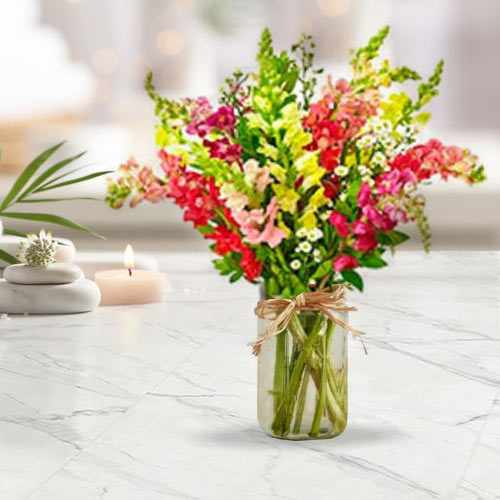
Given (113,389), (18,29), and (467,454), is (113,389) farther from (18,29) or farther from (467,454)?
(18,29)

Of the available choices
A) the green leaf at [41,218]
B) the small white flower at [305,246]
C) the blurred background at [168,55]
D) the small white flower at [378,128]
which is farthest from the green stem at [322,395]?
the blurred background at [168,55]

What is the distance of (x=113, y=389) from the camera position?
52.8 inches

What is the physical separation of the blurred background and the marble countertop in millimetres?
2346

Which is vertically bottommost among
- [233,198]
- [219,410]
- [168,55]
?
[219,410]

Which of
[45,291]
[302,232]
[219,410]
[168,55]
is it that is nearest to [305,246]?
[302,232]

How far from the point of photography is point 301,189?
104cm

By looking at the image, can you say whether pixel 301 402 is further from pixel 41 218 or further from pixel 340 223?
pixel 41 218

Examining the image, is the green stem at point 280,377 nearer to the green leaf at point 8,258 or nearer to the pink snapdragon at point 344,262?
the pink snapdragon at point 344,262

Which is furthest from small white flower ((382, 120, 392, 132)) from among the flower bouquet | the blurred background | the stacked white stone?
the blurred background

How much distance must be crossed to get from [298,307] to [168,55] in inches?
129

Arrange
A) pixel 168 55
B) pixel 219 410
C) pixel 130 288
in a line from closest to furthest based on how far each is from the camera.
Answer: pixel 219 410
pixel 130 288
pixel 168 55

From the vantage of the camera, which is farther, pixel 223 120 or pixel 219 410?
pixel 219 410

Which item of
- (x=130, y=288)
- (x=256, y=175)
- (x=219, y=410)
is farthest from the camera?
(x=130, y=288)

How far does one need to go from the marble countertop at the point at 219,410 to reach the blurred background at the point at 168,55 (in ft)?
7.70
